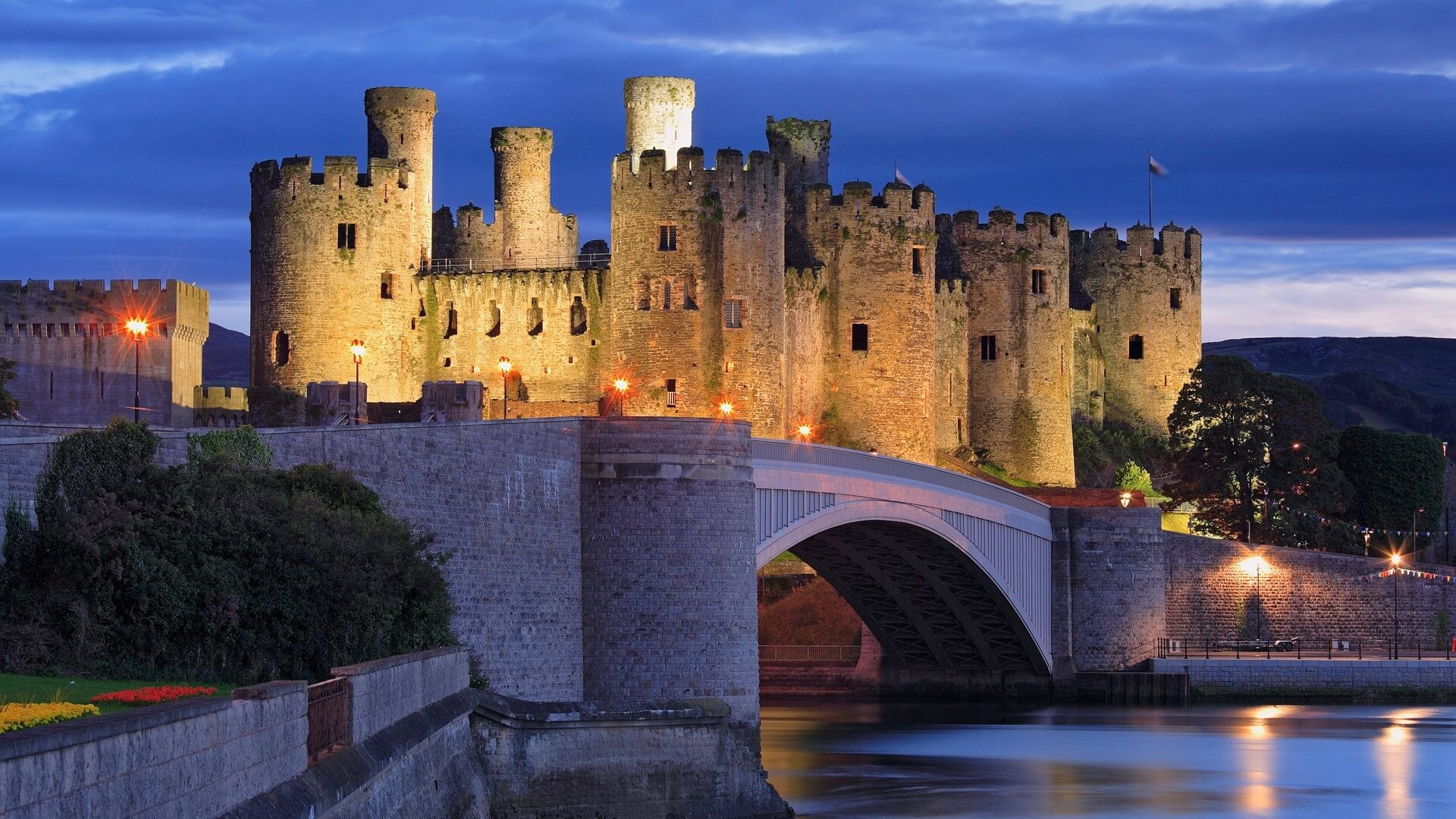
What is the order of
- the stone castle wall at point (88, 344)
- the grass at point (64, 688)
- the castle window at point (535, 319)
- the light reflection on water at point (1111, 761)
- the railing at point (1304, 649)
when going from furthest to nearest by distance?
the castle window at point (535, 319)
the railing at point (1304, 649)
the stone castle wall at point (88, 344)
the light reflection on water at point (1111, 761)
the grass at point (64, 688)

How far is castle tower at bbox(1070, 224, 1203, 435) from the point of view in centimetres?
8112

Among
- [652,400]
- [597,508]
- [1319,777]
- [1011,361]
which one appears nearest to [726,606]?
[597,508]

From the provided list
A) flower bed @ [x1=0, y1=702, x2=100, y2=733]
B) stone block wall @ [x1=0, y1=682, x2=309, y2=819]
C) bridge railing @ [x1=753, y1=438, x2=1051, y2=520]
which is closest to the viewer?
stone block wall @ [x1=0, y1=682, x2=309, y2=819]

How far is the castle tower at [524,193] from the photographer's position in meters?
71.2

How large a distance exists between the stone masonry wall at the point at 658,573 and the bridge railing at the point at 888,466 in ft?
15.8

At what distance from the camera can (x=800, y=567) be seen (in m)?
65.6

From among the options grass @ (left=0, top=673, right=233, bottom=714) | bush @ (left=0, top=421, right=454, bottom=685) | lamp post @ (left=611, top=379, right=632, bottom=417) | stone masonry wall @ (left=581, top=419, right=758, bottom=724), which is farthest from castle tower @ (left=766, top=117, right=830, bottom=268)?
→ grass @ (left=0, top=673, right=233, bottom=714)

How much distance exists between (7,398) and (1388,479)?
49877mm

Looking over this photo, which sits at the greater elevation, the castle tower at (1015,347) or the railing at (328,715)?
the castle tower at (1015,347)

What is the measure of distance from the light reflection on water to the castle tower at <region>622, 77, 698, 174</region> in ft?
63.1

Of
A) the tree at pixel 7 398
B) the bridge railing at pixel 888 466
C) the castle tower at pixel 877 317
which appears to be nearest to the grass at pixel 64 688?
the tree at pixel 7 398

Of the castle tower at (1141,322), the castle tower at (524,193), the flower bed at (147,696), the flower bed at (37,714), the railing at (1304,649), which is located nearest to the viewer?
the flower bed at (37,714)

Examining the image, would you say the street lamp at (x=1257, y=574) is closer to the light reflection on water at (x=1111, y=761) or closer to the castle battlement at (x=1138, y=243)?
the light reflection on water at (x=1111, y=761)

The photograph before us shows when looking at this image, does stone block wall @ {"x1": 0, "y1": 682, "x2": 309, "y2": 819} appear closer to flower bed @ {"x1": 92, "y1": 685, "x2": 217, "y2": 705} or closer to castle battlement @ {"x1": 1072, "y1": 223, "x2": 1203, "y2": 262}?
flower bed @ {"x1": 92, "y1": 685, "x2": 217, "y2": 705}
